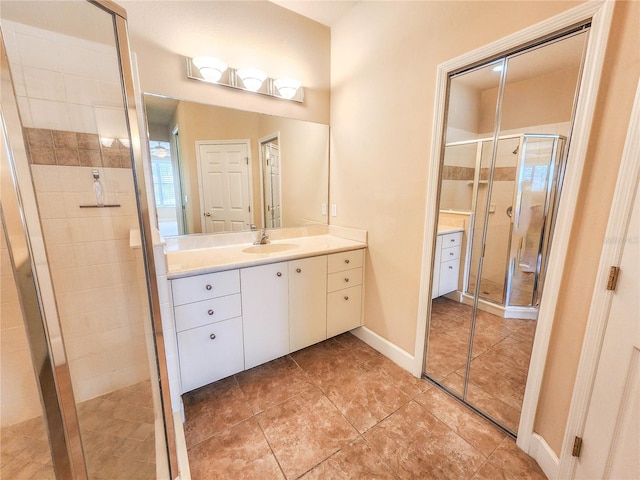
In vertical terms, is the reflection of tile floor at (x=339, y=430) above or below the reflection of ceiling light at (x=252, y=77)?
below

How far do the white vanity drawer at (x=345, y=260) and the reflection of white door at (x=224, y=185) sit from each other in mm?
776

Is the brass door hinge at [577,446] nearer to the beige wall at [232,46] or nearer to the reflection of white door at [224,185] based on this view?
the reflection of white door at [224,185]

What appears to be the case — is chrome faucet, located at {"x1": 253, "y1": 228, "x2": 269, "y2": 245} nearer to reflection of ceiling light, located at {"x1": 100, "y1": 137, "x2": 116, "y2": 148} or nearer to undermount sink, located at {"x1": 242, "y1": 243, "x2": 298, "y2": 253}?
undermount sink, located at {"x1": 242, "y1": 243, "x2": 298, "y2": 253}

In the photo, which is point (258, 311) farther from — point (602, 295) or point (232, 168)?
point (602, 295)

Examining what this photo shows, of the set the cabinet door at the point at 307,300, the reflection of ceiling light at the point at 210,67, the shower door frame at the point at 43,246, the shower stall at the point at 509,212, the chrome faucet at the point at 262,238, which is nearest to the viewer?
the shower door frame at the point at 43,246

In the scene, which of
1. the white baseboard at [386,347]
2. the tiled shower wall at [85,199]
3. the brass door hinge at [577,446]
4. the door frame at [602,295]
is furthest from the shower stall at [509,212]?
the tiled shower wall at [85,199]

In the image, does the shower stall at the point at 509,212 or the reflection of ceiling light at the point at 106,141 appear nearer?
the shower stall at the point at 509,212

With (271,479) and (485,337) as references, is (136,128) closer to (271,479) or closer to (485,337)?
(271,479)

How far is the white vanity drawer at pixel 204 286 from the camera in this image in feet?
4.48

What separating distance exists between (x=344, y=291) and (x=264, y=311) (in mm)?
686

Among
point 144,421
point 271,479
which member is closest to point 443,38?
point 271,479

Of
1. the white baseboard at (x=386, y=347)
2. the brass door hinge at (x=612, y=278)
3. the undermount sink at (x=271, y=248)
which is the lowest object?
the white baseboard at (x=386, y=347)

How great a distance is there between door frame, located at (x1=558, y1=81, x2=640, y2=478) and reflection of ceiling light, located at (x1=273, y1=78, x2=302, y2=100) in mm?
1895

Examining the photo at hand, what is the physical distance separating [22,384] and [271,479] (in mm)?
1377
